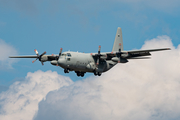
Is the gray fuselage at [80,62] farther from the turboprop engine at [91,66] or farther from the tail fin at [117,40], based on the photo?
the tail fin at [117,40]

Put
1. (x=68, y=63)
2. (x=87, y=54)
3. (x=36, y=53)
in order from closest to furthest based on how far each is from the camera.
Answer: (x=68, y=63), (x=87, y=54), (x=36, y=53)

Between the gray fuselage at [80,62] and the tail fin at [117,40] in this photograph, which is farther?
the tail fin at [117,40]

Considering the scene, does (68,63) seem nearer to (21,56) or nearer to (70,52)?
(70,52)

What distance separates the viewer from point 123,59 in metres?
48.6

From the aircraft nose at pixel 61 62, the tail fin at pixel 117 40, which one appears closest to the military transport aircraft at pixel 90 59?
the aircraft nose at pixel 61 62

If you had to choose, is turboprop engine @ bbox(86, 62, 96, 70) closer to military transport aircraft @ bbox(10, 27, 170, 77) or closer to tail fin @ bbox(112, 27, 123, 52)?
military transport aircraft @ bbox(10, 27, 170, 77)

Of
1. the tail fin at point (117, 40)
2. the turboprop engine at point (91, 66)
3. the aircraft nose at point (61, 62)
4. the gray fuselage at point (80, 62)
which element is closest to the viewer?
the aircraft nose at point (61, 62)

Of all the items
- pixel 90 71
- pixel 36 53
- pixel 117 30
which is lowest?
pixel 90 71

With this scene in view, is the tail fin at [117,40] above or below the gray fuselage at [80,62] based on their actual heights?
above

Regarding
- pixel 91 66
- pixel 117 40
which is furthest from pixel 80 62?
pixel 117 40

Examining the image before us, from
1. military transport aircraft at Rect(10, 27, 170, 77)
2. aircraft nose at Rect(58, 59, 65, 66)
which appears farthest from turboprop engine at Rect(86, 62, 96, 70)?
aircraft nose at Rect(58, 59, 65, 66)

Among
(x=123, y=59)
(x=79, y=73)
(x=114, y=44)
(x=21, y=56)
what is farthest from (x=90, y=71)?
(x=21, y=56)

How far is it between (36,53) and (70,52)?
375 inches

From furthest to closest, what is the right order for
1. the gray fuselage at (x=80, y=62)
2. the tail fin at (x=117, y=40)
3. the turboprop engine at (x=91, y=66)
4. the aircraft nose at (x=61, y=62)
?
the tail fin at (x=117, y=40)
the turboprop engine at (x=91, y=66)
the gray fuselage at (x=80, y=62)
the aircraft nose at (x=61, y=62)
